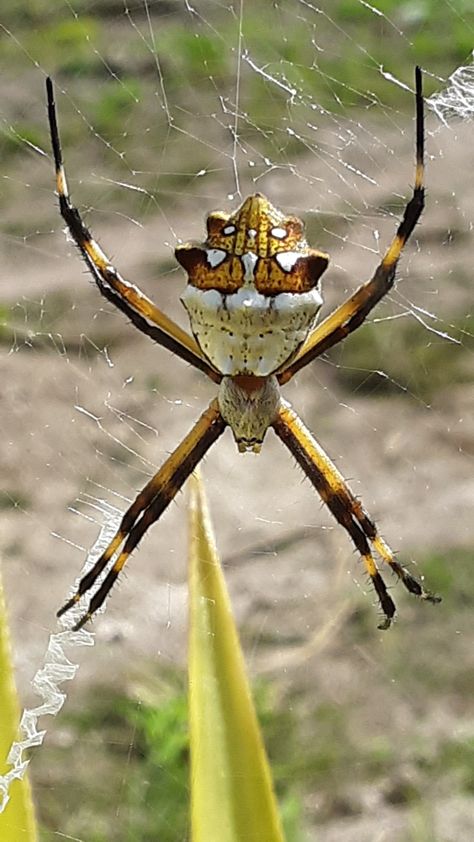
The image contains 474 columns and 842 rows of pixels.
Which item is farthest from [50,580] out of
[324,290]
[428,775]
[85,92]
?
[85,92]

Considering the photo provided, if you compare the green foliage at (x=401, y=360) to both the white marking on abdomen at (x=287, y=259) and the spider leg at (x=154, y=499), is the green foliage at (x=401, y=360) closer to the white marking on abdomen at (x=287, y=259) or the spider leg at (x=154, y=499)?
the spider leg at (x=154, y=499)

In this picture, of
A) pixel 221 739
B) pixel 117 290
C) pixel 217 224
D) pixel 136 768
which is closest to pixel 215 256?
pixel 217 224

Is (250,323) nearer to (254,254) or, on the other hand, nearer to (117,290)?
(254,254)

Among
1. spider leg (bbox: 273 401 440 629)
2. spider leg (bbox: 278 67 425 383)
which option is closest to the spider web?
spider leg (bbox: 273 401 440 629)

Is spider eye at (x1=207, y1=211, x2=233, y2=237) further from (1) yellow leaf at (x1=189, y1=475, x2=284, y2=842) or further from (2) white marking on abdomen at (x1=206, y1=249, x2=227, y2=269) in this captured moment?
(1) yellow leaf at (x1=189, y1=475, x2=284, y2=842)

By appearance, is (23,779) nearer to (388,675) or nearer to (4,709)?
(4,709)

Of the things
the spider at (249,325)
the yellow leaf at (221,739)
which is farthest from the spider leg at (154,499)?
the yellow leaf at (221,739)

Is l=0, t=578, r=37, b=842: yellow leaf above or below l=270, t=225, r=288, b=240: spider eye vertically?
below

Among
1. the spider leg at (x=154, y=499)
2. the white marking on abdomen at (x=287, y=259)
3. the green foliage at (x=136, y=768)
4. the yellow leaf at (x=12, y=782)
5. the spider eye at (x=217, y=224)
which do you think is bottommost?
the green foliage at (x=136, y=768)
